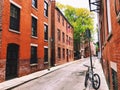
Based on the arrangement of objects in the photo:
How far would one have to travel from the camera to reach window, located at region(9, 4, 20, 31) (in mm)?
14164

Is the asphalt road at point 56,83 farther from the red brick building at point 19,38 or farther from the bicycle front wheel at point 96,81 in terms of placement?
the red brick building at point 19,38

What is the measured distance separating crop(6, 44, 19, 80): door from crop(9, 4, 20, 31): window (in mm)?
1529

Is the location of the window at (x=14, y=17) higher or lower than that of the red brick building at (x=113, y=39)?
higher

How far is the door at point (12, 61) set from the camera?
1357 centimetres

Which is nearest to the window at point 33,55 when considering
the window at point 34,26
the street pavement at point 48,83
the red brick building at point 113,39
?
the window at point 34,26

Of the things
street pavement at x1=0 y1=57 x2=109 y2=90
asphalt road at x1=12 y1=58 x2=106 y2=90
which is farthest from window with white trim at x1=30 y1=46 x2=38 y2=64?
asphalt road at x1=12 y1=58 x2=106 y2=90

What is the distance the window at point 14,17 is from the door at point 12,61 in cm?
153

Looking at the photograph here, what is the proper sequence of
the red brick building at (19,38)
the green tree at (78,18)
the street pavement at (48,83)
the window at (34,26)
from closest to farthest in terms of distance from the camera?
the street pavement at (48,83), the red brick building at (19,38), the window at (34,26), the green tree at (78,18)

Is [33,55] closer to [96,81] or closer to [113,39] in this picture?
[96,81]

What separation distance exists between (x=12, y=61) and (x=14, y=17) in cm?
361

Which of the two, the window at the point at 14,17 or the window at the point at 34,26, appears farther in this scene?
the window at the point at 34,26

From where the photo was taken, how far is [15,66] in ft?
47.9

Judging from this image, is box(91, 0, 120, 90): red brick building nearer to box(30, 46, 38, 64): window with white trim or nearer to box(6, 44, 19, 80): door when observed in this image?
box(6, 44, 19, 80): door

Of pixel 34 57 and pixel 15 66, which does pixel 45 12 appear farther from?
pixel 15 66
